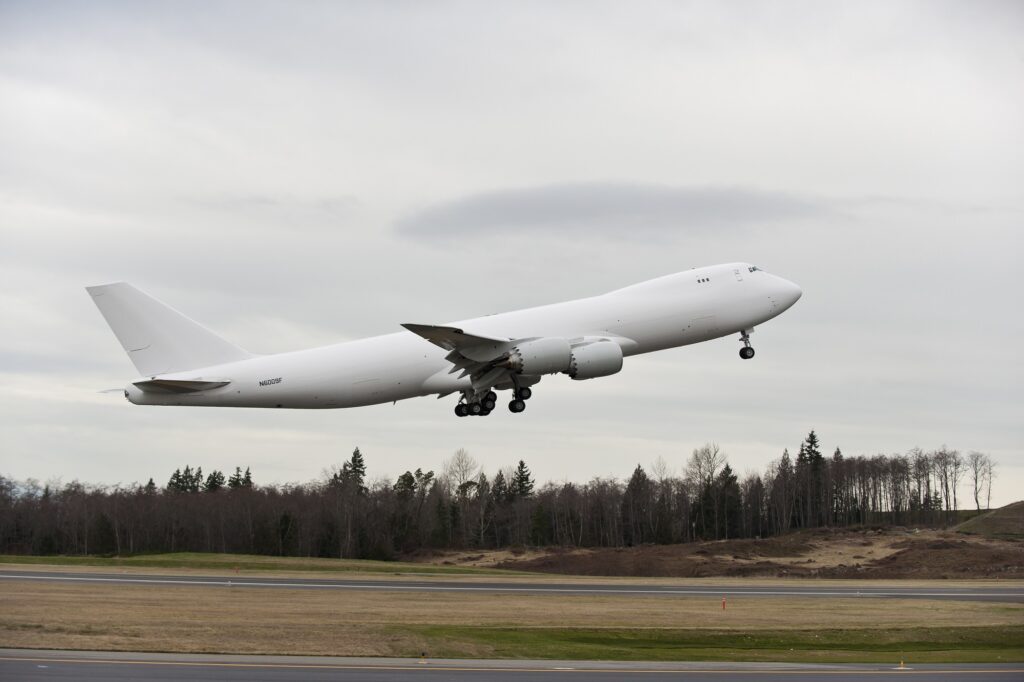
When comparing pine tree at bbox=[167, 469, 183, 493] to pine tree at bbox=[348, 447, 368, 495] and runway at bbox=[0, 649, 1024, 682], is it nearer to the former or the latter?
pine tree at bbox=[348, 447, 368, 495]

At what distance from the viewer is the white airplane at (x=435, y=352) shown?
160 ft

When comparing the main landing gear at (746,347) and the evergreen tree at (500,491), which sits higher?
the main landing gear at (746,347)

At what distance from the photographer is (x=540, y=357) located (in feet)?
159

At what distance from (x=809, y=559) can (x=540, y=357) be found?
6266 centimetres

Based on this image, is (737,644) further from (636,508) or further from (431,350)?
(636,508)

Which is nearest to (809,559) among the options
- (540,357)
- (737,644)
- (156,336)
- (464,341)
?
(737,644)

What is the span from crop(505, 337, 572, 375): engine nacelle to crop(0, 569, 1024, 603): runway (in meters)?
18.6

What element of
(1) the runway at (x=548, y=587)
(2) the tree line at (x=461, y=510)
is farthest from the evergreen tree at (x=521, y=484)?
(1) the runway at (x=548, y=587)

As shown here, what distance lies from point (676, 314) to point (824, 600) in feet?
67.6

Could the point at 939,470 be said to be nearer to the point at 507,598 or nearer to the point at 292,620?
the point at 507,598

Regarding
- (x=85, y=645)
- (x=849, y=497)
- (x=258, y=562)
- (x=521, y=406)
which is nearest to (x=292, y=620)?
(x=85, y=645)

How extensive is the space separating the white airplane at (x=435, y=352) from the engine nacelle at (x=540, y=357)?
0.14 feet

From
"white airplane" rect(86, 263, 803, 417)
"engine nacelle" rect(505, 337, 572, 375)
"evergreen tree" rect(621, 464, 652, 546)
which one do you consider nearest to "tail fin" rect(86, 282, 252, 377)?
"white airplane" rect(86, 263, 803, 417)

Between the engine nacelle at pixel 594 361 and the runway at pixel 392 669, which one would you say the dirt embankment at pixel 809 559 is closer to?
the engine nacelle at pixel 594 361
